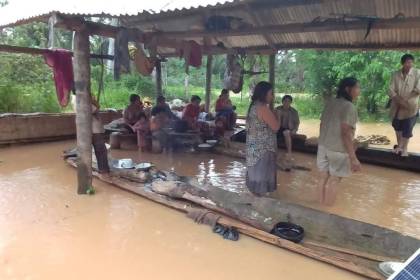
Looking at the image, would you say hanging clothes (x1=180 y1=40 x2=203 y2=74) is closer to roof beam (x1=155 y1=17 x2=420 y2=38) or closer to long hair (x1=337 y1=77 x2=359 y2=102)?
roof beam (x1=155 y1=17 x2=420 y2=38)

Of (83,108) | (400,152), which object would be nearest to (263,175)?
(83,108)

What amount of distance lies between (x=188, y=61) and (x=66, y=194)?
138 inches

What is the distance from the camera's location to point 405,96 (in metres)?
6.84

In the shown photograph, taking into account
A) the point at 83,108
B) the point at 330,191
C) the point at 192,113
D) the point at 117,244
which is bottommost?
the point at 117,244

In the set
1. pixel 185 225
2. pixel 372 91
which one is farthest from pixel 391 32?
pixel 372 91

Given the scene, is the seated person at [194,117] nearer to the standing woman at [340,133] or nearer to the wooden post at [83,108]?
the wooden post at [83,108]

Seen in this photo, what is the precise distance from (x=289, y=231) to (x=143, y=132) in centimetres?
536

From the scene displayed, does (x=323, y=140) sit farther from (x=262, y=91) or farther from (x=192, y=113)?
(x=192, y=113)

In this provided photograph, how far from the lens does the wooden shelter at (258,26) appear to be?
5508 millimetres

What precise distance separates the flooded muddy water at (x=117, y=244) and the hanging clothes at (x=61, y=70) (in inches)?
65.2

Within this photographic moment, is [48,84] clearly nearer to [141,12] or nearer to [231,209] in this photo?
[141,12]

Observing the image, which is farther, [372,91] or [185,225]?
[372,91]

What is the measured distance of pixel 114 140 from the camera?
9.02 m

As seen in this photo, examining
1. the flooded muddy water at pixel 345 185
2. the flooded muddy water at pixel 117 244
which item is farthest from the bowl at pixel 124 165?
the flooded muddy water at pixel 345 185
